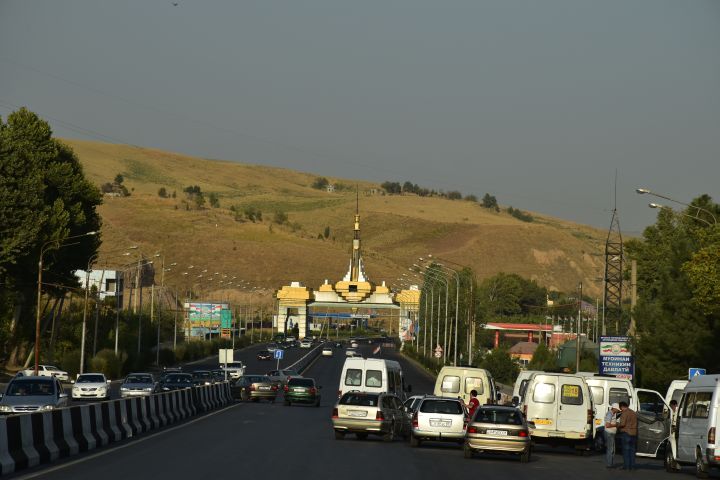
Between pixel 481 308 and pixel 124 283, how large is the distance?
4342 cm

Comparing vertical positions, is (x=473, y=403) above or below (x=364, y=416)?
above

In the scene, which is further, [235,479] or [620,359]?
[620,359]

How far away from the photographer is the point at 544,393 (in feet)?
109

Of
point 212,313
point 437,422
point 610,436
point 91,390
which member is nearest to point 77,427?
point 437,422

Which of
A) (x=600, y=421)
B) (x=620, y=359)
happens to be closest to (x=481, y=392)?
(x=600, y=421)

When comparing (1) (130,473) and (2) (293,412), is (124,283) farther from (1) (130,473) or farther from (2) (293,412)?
(1) (130,473)

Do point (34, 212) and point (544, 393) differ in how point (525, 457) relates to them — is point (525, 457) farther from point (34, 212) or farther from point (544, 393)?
point (34, 212)

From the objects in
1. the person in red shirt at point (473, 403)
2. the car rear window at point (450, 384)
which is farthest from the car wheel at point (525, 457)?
the car rear window at point (450, 384)

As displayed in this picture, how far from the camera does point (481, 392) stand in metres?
43.4

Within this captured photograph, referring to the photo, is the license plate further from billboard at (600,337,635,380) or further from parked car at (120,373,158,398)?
parked car at (120,373,158,398)

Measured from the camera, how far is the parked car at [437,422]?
3247 centimetres

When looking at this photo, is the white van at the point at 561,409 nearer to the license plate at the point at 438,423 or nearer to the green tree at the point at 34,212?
the license plate at the point at 438,423

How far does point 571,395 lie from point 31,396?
15.3 m

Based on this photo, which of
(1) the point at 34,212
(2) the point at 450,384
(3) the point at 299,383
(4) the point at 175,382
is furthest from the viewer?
(1) the point at 34,212
